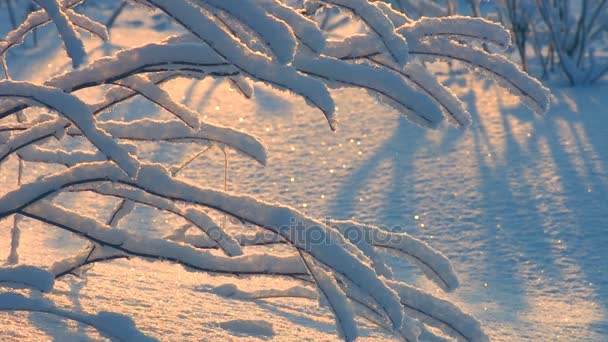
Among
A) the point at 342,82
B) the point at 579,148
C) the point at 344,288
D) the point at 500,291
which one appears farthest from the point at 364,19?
the point at 579,148

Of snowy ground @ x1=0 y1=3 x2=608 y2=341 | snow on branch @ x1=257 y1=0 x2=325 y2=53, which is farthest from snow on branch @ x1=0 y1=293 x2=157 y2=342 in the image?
snow on branch @ x1=257 y1=0 x2=325 y2=53

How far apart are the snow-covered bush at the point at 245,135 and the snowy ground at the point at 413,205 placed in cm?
29

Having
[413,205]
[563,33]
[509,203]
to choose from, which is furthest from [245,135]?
[563,33]

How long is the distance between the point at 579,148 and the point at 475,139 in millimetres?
514

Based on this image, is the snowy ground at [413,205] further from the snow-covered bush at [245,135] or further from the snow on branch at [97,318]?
the snow-covered bush at [245,135]

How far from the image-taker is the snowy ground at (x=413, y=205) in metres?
2.23

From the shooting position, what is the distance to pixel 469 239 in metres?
3.50

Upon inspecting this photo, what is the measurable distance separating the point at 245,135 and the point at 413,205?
214 cm

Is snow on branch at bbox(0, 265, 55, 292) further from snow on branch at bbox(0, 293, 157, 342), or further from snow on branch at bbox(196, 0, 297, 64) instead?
snow on branch at bbox(196, 0, 297, 64)

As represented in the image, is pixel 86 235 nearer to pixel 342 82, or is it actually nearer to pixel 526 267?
pixel 342 82

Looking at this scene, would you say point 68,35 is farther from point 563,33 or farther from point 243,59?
point 563,33

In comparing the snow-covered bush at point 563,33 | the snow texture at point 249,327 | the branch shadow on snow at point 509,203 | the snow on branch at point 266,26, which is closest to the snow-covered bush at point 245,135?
the snow on branch at point 266,26

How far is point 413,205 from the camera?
380cm

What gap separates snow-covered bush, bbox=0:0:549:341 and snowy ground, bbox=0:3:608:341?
29 centimetres
